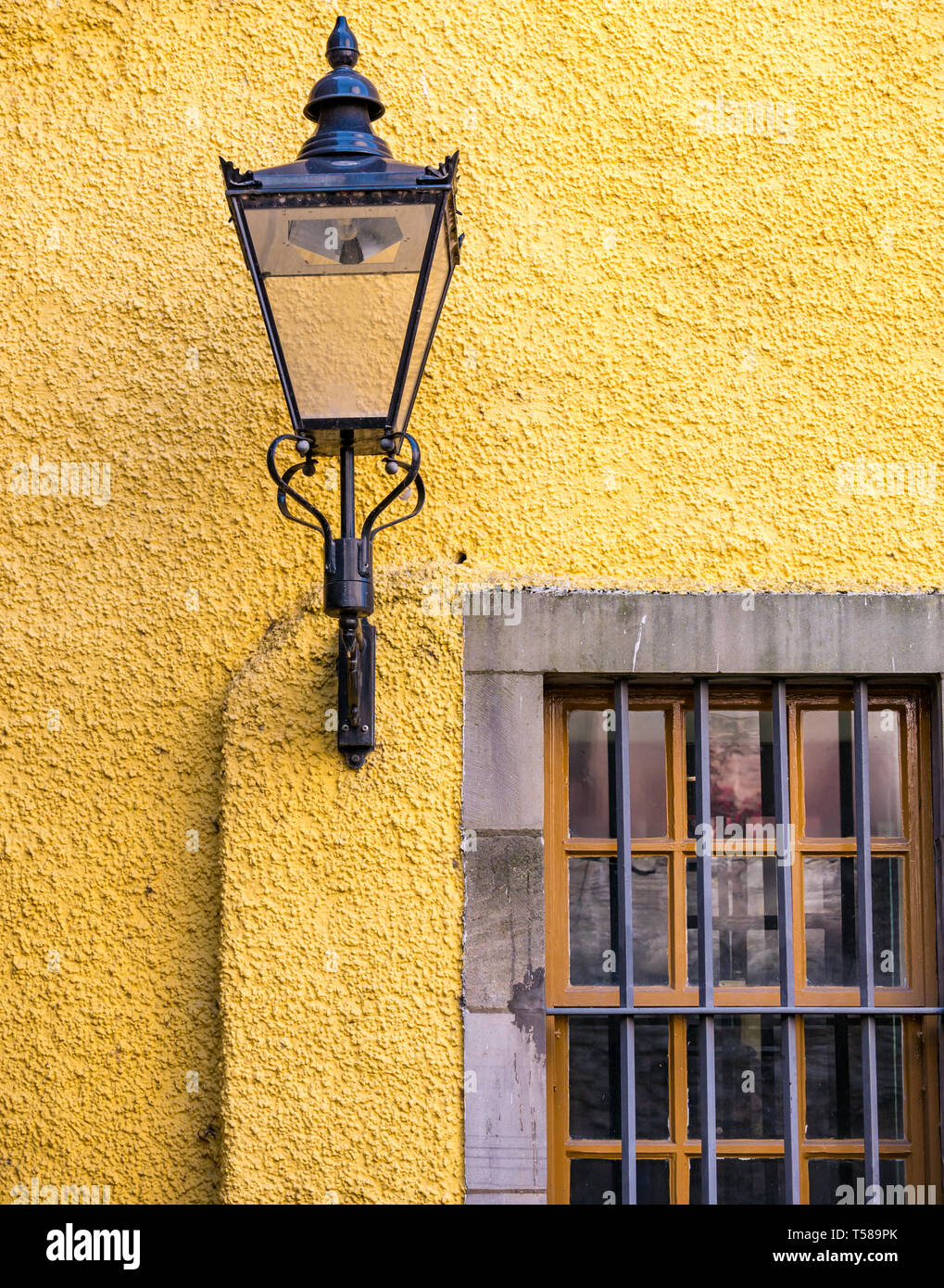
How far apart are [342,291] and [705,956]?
1.77 metres

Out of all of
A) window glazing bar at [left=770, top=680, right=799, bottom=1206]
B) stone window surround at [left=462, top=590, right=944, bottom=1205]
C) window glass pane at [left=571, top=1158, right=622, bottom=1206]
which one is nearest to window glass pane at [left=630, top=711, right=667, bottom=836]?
stone window surround at [left=462, top=590, right=944, bottom=1205]

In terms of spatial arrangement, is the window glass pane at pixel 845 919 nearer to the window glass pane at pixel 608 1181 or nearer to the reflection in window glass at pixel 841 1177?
the reflection in window glass at pixel 841 1177

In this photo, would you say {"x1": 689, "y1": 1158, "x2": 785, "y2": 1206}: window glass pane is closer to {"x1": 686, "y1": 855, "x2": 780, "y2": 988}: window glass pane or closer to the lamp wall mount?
{"x1": 686, "y1": 855, "x2": 780, "y2": 988}: window glass pane

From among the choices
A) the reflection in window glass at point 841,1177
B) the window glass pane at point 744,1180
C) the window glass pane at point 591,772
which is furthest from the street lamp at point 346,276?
the reflection in window glass at point 841,1177

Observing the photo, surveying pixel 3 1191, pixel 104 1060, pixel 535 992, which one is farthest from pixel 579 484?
pixel 3 1191

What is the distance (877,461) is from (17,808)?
2314 mm

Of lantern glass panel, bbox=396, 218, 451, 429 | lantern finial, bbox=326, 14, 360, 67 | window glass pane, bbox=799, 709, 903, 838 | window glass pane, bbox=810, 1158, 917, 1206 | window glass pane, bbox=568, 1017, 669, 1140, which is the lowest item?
window glass pane, bbox=810, 1158, 917, 1206

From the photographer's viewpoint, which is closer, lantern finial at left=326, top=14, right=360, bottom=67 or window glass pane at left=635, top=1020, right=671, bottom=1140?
lantern finial at left=326, top=14, right=360, bottom=67

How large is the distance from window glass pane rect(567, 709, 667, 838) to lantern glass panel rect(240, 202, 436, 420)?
100 cm

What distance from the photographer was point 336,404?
2562 millimetres

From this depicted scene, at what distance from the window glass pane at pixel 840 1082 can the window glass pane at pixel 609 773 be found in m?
0.63

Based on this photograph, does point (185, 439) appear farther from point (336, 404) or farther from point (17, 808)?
point (17, 808)

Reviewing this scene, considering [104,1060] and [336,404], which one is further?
[104,1060]

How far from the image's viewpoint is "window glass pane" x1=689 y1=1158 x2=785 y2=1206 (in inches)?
116
